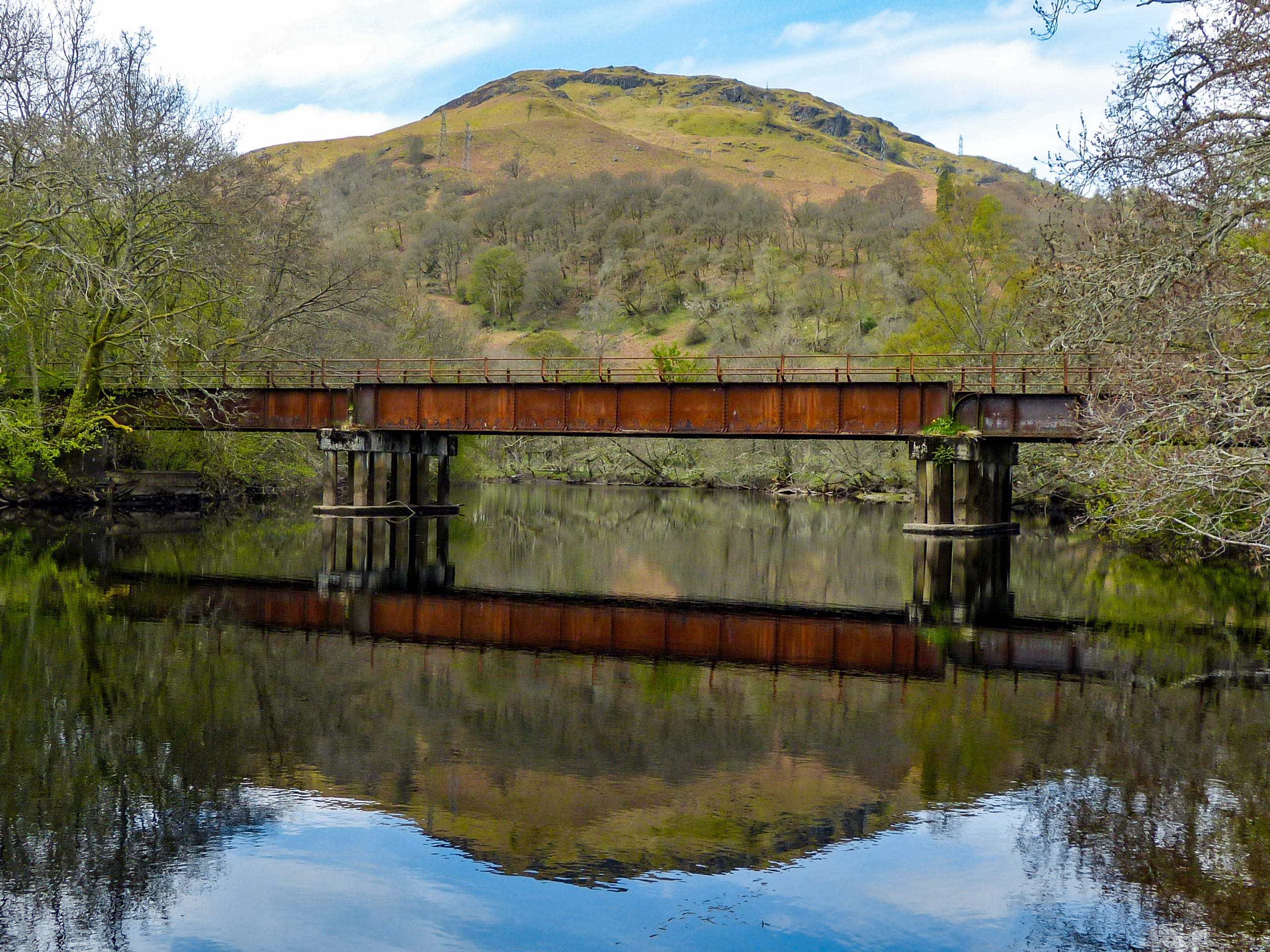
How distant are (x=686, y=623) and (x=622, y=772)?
9662mm

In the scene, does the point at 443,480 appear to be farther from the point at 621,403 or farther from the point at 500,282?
the point at 500,282

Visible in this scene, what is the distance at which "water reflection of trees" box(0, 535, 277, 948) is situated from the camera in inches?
296

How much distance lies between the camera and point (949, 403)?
38.1 meters

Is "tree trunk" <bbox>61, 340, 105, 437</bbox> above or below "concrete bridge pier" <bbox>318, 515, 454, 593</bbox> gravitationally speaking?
above

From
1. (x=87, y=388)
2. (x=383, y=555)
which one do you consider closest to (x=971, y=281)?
(x=383, y=555)

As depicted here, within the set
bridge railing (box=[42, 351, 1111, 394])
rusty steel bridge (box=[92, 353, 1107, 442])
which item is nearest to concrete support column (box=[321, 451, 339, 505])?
rusty steel bridge (box=[92, 353, 1107, 442])

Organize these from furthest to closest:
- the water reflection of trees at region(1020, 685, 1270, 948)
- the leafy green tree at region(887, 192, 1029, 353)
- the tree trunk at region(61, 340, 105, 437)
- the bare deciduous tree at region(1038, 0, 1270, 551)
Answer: the leafy green tree at region(887, 192, 1029, 353)
the tree trunk at region(61, 340, 105, 437)
the bare deciduous tree at region(1038, 0, 1270, 551)
the water reflection of trees at region(1020, 685, 1270, 948)

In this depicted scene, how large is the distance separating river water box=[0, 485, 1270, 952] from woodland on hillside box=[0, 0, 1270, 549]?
10.5ft

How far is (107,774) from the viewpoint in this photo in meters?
9.96

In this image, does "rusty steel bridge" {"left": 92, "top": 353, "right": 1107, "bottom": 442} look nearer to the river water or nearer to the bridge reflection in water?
the bridge reflection in water

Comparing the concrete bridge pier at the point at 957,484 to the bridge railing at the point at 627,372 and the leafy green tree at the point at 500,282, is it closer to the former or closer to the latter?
the bridge railing at the point at 627,372

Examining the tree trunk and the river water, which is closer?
the river water

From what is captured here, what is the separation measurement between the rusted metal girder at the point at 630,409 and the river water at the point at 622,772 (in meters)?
15.8

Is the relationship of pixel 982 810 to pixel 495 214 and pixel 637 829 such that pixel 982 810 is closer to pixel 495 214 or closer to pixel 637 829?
pixel 637 829
